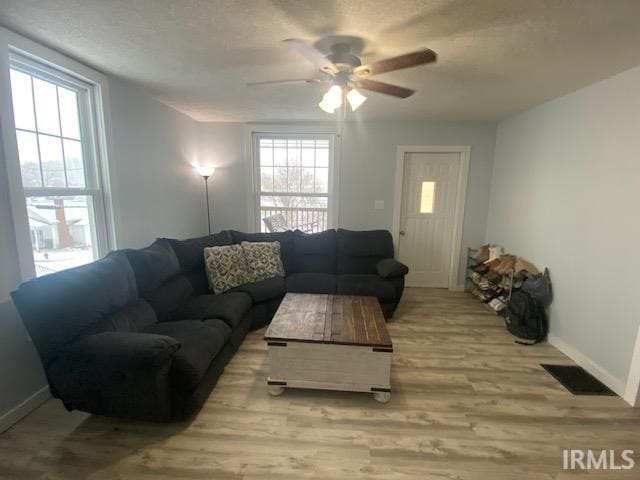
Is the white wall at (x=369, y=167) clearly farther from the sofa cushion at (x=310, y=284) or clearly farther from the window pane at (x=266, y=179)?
the sofa cushion at (x=310, y=284)

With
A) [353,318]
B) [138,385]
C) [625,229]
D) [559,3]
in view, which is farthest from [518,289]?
[138,385]

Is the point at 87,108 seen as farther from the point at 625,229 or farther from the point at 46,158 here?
the point at 625,229

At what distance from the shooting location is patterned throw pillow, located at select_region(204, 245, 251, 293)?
307 cm

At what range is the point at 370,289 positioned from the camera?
3264 mm

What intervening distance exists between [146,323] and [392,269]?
96.1 inches

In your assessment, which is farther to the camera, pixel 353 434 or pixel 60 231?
pixel 60 231

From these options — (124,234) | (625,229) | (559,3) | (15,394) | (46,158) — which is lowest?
(15,394)

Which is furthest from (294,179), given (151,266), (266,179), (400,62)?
(400,62)

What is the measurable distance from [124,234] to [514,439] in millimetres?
3390

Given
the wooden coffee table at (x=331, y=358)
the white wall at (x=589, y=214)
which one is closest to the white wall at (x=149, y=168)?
the wooden coffee table at (x=331, y=358)

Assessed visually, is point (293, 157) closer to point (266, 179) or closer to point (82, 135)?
point (266, 179)

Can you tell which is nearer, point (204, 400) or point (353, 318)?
Result: point (204, 400)

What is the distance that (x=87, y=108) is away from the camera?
2.43 metres

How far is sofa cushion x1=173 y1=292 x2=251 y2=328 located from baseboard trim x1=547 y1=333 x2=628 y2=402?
298cm
